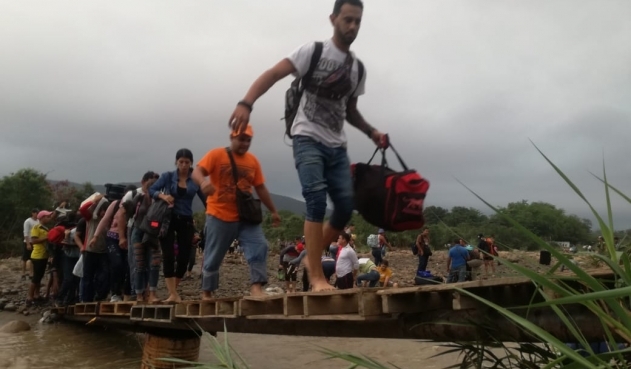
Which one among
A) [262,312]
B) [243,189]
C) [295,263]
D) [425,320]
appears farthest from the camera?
[295,263]

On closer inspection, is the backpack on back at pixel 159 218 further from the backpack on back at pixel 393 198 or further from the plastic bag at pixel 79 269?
the plastic bag at pixel 79 269

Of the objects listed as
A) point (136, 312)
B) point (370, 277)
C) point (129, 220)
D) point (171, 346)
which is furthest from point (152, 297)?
point (370, 277)

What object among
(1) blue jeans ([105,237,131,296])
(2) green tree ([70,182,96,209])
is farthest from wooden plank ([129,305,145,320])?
(2) green tree ([70,182,96,209])

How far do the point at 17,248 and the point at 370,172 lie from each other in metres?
31.6

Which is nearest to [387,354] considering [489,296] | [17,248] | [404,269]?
[489,296]

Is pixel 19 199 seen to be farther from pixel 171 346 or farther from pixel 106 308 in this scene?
pixel 171 346

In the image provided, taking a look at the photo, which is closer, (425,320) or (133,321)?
(425,320)

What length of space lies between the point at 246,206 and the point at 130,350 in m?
4.38

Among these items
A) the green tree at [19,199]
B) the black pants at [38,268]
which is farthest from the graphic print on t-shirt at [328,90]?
the green tree at [19,199]

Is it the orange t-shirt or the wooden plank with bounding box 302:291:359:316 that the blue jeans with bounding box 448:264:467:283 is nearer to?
the orange t-shirt

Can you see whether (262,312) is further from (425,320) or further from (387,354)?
(387,354)

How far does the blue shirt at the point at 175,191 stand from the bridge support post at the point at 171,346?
1442mm

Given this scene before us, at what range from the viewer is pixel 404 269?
2255 centimetres

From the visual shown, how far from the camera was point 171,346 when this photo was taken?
259 inches
